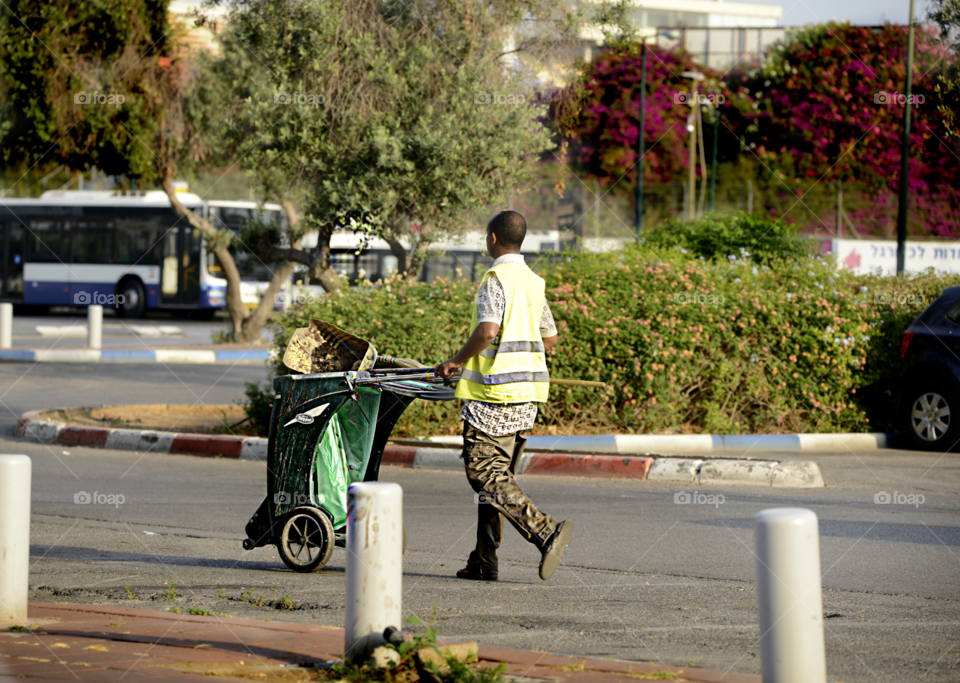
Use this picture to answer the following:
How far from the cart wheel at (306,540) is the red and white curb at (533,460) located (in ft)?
12.0

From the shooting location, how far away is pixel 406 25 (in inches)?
489

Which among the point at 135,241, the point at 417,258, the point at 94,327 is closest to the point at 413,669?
the point at 417,258

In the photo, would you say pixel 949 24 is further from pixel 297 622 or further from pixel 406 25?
pixel 297 622

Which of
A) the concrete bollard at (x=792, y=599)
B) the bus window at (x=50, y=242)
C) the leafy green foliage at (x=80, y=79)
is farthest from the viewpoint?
the bus window at (x=50, y=242)

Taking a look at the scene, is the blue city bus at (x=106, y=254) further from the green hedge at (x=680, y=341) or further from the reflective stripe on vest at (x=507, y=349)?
the reflective stripe on vest at (x=507, y=349)

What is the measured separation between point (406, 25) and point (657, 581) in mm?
8448

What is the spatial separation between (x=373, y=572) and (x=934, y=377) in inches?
331

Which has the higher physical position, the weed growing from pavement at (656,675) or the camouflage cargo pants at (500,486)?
the camouflage cargo pants at (500,486)

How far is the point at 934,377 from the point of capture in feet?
35.0

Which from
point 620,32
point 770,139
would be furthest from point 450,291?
point 770,139

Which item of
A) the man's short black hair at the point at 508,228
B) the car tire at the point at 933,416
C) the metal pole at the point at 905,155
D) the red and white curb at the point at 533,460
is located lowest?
the red and white curb at the point at 533,460

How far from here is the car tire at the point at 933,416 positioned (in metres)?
10.6

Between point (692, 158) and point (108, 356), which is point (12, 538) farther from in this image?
point (692, 158)

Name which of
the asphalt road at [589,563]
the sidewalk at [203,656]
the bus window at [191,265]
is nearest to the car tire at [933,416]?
the asphalt road at [589,563]
